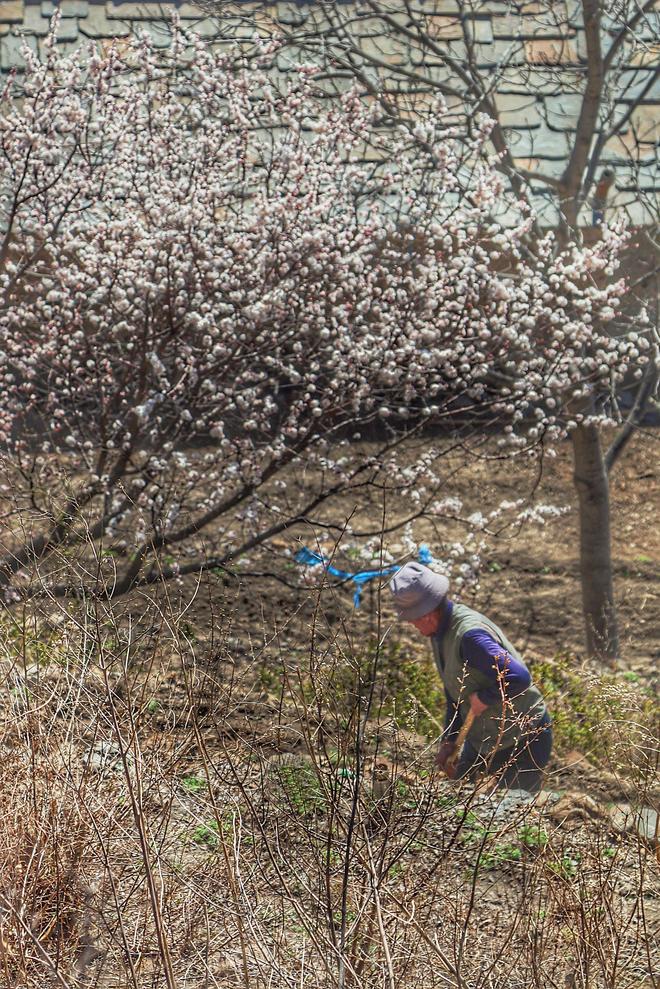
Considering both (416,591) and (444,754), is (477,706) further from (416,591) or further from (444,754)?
(416,591)

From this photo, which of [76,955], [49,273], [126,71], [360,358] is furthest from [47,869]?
[126,71]

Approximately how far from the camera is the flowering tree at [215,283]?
5887 mm

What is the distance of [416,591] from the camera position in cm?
471

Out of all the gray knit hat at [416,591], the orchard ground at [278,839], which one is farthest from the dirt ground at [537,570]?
the gray knit hat at [416,591]

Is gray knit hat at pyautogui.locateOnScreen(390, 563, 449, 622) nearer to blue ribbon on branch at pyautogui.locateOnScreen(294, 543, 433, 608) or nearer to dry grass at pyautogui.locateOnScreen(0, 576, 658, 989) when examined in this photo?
dry grass at pyautogui.locateOnScreen(0, 576, 658, 989)

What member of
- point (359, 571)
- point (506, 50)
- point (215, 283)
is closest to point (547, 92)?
point (506, 50)

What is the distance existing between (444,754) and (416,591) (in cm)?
72

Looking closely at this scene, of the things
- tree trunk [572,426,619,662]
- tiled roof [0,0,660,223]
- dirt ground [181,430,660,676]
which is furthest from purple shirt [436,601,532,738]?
tiled roof [0,0,660,223]

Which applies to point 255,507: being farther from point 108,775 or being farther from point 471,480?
point 471,480

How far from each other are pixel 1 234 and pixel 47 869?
3649mm

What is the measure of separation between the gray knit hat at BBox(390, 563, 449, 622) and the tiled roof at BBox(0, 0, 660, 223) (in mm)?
3366

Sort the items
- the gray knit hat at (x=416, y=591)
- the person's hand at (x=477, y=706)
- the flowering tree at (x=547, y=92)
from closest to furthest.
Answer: the person's hand at (x=477, y=706), the gray knit hat at (x=416, y=591), the flowering tree at (x=547, y=92)

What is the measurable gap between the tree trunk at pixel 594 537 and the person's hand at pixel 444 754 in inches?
92.5

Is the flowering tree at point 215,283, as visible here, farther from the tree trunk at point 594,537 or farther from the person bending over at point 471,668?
the person bending over at point 471,668
